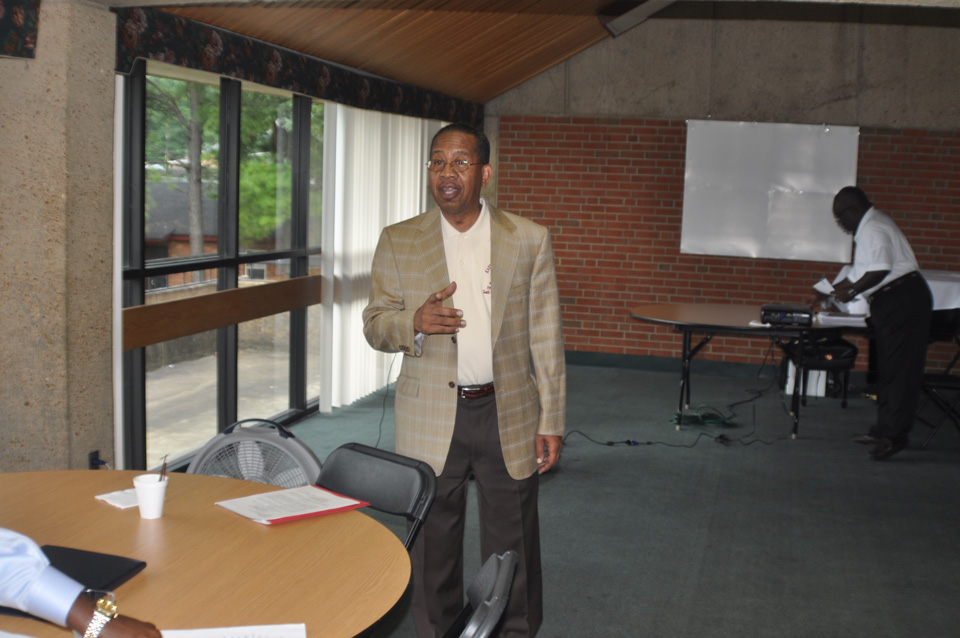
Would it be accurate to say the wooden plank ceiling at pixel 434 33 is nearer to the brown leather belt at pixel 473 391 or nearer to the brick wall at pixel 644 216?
the brick wall at pixel 644 216

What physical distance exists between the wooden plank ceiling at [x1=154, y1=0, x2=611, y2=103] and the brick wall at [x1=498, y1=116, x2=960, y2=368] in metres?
0.84

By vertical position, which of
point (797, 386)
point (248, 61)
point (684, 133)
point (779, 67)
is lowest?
point (797, 386)

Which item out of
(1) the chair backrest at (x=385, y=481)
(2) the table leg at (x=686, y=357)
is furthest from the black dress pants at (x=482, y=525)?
(2) the table leg at (x=686, y=357)

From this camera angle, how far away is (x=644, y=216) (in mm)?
8734

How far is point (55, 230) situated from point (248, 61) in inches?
61.1

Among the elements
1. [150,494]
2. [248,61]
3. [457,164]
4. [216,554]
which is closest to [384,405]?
[248,61]

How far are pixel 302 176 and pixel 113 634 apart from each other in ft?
16.8

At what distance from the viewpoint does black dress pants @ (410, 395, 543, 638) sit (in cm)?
278

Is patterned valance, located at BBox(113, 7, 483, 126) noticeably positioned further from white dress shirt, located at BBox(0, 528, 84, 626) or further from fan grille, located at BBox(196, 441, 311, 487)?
white dress shirt, located at BBox(0, 528, 84, 626)

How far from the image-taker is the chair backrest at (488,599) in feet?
5.33

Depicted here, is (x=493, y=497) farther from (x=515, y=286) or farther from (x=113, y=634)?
(x=113, y=634)

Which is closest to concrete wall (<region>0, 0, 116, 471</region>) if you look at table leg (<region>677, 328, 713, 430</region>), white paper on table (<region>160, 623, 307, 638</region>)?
white paper on table (<region>160, 623, 307, 638</region>)

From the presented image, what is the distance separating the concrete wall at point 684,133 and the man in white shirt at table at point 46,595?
7657mm

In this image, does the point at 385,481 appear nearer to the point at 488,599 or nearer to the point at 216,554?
the point at 216,554
